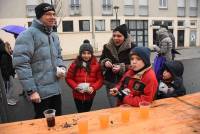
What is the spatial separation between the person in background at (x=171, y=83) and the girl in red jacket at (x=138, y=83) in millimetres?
962

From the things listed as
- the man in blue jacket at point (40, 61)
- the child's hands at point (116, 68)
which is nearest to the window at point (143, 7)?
the child's hands at point (116, 68)

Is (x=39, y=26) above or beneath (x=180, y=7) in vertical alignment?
beneath

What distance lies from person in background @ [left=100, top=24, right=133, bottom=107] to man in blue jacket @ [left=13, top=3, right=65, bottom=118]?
93 cm

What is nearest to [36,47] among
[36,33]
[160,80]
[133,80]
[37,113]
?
[36,33]

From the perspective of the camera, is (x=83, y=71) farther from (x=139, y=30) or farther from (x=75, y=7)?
(x=139, y=30)

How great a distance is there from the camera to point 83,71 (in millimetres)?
4773

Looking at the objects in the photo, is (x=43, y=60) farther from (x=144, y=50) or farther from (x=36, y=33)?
(x=144, y=50)

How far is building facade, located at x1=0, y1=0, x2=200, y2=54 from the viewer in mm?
28812

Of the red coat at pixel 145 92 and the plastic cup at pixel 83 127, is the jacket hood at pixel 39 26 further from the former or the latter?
the plastic cup at pixel 83 127

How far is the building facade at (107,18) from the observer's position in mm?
28812

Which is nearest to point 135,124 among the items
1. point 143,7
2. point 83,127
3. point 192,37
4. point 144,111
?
point 144,111

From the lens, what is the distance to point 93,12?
103 ft

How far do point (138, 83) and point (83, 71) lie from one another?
52.8 inches

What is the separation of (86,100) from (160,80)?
1.37 m
